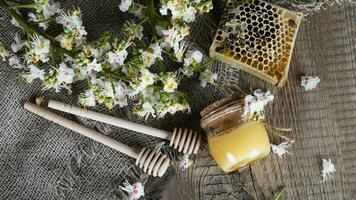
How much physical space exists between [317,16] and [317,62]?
91 mm

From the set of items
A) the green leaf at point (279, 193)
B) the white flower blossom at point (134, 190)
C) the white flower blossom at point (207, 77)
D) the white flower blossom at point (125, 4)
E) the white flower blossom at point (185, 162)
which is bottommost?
the white flower blossom at point (134, 190)

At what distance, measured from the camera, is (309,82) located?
4.08 feet

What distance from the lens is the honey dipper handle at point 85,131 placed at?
1213 mm

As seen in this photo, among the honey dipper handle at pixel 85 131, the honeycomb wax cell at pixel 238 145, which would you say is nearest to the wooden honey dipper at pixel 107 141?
the honey dipper handle at pixel 85 131

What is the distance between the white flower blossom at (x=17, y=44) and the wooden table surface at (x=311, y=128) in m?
0.39

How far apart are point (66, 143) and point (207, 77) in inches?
11.9

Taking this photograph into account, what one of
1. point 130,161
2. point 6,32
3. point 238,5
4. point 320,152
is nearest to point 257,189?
point 320,152

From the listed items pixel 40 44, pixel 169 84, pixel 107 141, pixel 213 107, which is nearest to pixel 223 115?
pixel 213 107

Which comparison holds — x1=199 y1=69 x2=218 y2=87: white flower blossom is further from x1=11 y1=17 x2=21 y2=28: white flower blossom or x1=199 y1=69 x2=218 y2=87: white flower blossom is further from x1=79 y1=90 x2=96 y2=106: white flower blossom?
x1=11 y1=17 x2=21 y2=28: white flower blossom

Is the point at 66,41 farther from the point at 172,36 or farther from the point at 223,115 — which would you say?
the point at 223,115

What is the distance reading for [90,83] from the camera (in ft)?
3.74

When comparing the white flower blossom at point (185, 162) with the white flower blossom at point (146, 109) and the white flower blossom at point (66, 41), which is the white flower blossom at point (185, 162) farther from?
the white flower blossom at point (66, 41)

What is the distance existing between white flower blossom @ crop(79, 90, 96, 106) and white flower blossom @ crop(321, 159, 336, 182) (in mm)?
467

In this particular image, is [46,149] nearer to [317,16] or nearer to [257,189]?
[257,189]
